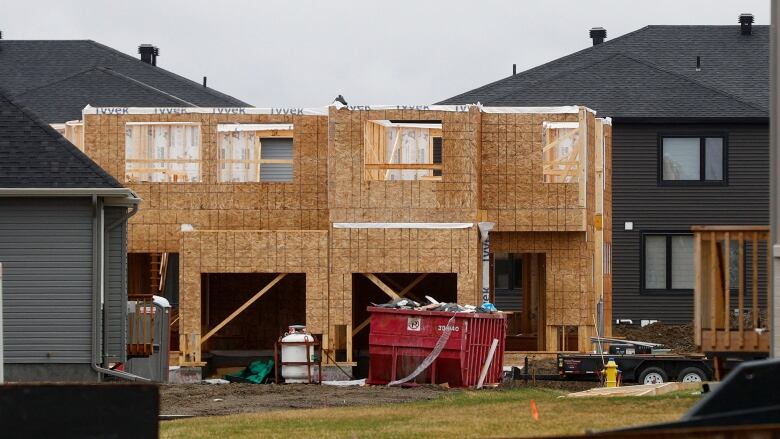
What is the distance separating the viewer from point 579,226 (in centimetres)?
3089

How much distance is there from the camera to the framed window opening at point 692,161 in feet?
139

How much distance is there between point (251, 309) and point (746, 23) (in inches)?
881

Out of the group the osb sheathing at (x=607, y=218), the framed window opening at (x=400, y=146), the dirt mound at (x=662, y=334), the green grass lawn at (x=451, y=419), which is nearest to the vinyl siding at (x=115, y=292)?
the green grass lawn at (x=451, y=419)

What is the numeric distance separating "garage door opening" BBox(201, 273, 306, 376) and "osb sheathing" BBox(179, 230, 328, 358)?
10.5 ft

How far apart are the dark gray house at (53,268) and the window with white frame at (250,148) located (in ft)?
21.7

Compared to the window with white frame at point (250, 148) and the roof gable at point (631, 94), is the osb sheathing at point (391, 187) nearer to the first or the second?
the window with white frame at point (250, 148)

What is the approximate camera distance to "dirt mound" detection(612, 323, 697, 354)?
39.6 m

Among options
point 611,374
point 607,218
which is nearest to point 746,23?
point 607,218

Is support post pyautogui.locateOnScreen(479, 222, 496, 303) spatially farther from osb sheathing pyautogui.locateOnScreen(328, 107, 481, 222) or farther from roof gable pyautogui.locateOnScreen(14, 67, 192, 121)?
roof gable pyautogui.locateOnScreen(14, 67, 192, 121)

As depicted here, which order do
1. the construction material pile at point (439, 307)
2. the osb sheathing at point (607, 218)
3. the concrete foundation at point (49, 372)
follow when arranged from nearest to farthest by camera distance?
the concrete foundation at point (49, 372) < the construction material pile at point (439, 307) < the osb sheathing at point (607, 218)

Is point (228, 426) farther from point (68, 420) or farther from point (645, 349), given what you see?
point (645, 349)

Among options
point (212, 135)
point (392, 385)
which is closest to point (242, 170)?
point (212, 135)

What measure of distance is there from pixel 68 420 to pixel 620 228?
34873 millimetres

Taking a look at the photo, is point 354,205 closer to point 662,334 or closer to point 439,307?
point 439,307
